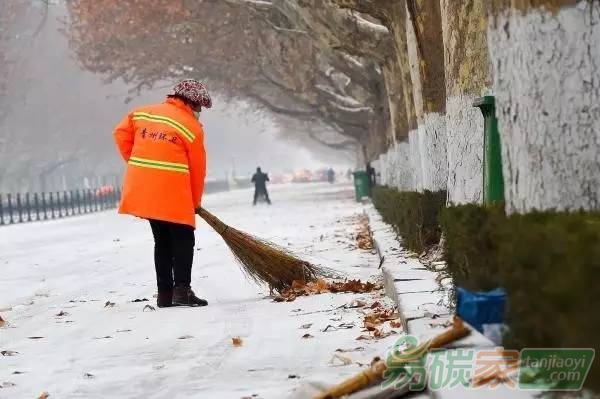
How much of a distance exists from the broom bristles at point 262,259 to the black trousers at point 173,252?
1.33 feet

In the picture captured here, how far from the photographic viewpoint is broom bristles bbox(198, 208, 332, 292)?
839 cm

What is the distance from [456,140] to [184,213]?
234cm

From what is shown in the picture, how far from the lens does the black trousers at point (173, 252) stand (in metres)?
7.91

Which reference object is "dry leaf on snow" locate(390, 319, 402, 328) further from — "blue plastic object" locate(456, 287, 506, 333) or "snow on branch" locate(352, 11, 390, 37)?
"snow on branch" locate(352, 11, 390, 37)

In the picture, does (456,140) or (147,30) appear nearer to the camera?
(456,140)

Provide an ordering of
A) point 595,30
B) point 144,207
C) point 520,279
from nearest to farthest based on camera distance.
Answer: point 520,279
point 595,30
point 144,207

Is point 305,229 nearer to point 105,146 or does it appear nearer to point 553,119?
point 553,119

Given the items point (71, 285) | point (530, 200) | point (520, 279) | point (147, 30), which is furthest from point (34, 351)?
point (147, 30)

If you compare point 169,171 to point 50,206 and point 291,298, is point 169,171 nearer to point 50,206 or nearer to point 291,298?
point 291,298

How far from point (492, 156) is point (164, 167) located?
3009 millimetres

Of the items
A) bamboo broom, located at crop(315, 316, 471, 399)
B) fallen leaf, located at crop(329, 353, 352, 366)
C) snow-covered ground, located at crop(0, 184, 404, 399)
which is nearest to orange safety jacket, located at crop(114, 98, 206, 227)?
snow-covered ground, located at crop(0, 184, 404, 399)

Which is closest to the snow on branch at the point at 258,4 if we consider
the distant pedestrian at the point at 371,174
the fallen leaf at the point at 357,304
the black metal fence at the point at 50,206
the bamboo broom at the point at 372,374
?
the distant pedestrian at the point at 371,174

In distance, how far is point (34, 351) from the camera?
628cm

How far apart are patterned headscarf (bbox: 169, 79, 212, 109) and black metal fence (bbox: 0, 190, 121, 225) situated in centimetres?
2466
